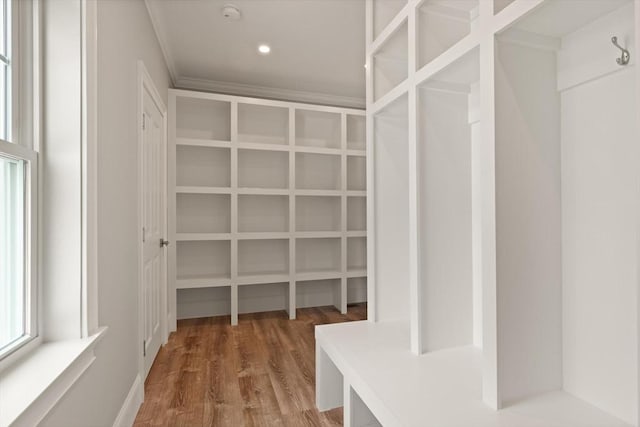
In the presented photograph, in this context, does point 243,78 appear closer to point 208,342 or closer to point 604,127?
point 208,342

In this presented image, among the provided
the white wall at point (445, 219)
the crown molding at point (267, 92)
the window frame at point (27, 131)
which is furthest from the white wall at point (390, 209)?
the crown molding at point (267, 92)

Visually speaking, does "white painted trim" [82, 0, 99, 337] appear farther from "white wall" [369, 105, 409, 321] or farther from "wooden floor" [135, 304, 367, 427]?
"white wall" [369, 105, 409, 321]

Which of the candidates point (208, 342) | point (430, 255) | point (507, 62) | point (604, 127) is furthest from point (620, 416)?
point (208, 342)

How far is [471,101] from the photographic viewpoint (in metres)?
1.51

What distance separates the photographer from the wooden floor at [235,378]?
5.90 feet

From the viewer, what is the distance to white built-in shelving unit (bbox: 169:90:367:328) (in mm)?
3340

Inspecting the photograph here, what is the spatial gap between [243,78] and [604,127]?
3.17 meters

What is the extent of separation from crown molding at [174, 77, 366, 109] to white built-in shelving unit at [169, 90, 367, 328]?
0.51 ft

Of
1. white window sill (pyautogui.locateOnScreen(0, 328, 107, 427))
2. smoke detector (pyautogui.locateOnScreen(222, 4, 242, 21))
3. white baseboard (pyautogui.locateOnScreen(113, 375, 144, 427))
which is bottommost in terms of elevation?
white baseboard (pyautogui.locateOnScreen(113, 375, 144, 427))

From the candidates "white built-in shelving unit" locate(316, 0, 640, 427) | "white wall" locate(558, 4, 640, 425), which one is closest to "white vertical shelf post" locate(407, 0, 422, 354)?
"white built-in shelving unit" locate(316, 0, 640, 427)

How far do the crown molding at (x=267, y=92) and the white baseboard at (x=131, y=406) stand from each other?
9.10 feet

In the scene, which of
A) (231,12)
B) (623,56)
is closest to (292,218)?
(231,12)

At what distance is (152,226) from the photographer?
97.0 inches

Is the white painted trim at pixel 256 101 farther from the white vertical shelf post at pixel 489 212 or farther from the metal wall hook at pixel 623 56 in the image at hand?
the metal wall hook at pixel 623 56
